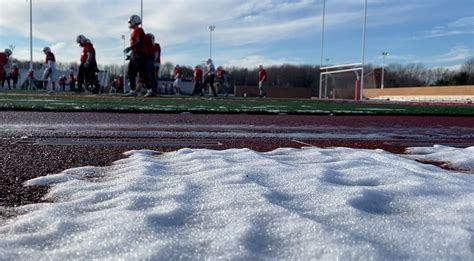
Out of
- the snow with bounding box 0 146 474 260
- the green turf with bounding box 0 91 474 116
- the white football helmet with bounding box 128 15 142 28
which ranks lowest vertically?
the snow with bounding box 0 146 474 260

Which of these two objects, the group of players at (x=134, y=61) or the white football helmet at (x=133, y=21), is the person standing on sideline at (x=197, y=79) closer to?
the group of players at (x=134, y=61)

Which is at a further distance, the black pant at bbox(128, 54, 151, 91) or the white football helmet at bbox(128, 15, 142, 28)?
the black pant at bbox(128, 54, 151, 91)

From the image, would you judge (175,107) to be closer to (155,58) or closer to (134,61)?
(134,61)

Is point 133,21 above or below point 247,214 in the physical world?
above

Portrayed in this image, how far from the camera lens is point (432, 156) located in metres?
2.90

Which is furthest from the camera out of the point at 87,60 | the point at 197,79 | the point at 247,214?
the point at 197,79

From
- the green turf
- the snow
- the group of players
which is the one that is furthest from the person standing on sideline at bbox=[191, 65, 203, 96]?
the snow

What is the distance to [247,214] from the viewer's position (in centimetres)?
135

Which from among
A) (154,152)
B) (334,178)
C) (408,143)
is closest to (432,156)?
(408,143)

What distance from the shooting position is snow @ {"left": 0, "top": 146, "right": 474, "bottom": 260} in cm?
110

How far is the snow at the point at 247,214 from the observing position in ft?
3.59

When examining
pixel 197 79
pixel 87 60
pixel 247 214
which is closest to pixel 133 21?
pixel 87 60

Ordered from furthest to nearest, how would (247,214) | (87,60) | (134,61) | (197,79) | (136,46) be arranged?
(197,79) → (87,60) → (134,61) → (136,46) → (247,214)

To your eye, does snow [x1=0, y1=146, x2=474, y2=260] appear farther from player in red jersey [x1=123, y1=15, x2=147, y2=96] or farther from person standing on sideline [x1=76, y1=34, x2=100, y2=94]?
person standing on sideline [x1=76, y1=34, x2=100, y2=94]
